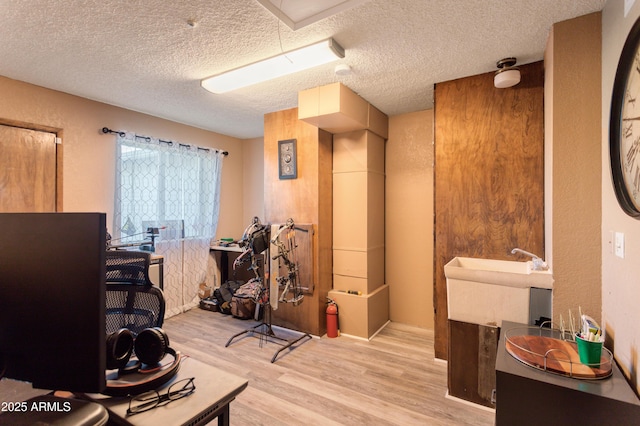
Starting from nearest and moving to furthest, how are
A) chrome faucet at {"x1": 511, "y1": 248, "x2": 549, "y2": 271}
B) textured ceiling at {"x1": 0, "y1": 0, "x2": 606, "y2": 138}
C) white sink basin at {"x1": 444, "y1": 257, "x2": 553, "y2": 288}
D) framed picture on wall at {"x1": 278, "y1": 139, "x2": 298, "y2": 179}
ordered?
textured ceiling at {"x1": 0, "y1": 0, "x2": 606, "y2": 138}
white sink basin at {"x1": 444, "y1": 257, "x2": 553, "y2": 288}
chrome faucet at {"x1": 511, "y1": 248, "x2": 549, "y2": 271}
framed picture on wall at {"x1": 278, "y1": 139, "x2": 298, "y2": 179}

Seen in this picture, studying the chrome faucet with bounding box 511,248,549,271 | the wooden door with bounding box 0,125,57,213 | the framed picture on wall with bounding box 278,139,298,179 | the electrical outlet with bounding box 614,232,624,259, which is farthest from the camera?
the framed picture on wall with bounding box 278,139,298,179

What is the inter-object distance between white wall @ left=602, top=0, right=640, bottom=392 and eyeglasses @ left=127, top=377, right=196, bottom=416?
1745mm

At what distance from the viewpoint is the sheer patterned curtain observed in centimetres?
362

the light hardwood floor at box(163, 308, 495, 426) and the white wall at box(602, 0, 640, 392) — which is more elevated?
the white wall at box(602, 0, 640, 392)

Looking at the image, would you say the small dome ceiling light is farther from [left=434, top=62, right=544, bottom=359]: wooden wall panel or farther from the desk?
the desk

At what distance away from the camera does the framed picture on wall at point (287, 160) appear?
3477 mm

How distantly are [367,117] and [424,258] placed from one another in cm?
174

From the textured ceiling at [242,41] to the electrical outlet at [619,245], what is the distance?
4.32ft

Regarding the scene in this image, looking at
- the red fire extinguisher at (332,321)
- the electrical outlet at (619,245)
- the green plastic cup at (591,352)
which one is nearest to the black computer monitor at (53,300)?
the green plastic cup at (591,352)

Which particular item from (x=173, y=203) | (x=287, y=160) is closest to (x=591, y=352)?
(x=287, y=160)

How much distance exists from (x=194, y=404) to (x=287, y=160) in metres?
2.82

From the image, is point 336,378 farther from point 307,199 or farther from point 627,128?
point 627,128

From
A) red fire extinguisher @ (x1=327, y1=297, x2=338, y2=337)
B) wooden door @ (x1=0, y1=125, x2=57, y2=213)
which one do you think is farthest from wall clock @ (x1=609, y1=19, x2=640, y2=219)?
wooden door @ (x1=0, y1=125, x2=57, y2=213)

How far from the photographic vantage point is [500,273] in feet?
6.96
